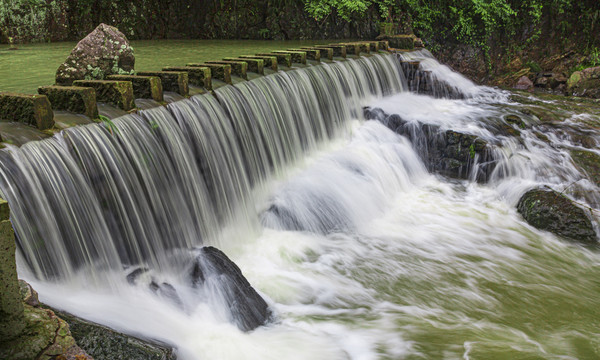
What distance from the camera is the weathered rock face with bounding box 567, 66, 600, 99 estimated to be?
1315cm

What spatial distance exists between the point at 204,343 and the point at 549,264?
4389 millimetres

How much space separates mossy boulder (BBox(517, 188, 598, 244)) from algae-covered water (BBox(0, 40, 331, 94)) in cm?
669

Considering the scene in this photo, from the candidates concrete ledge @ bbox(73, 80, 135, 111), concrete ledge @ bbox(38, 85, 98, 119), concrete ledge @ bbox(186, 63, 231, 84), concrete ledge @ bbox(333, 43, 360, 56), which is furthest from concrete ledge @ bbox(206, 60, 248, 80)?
concrete ledge @ bbox(333, 43, 360, 56)

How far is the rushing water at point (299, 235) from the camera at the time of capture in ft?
13.1

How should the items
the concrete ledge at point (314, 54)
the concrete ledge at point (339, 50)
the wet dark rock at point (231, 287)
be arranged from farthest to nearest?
the concrete ledge at point (339, 50) → the concrete ledge at point (314, 54) → the wet dark rock at point (231, 287)

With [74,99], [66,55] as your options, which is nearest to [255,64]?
[74,99]

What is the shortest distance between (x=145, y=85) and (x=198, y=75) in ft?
3.31

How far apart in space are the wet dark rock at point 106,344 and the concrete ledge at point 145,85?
3401 mm

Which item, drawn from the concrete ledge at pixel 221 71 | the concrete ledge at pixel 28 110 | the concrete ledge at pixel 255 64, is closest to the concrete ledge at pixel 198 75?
the concrete ledge at pixel 221 71

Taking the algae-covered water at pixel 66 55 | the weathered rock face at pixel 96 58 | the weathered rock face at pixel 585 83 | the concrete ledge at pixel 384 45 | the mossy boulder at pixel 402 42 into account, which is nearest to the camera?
the weathered rock face at pixel 96 58

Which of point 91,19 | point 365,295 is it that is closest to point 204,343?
point 365,295

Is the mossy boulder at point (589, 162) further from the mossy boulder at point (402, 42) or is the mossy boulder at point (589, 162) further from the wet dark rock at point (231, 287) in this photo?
the wet dark rock at point (231, 287)

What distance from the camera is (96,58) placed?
5.55 metres

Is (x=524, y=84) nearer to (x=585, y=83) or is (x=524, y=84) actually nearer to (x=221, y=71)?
(x=585, y=83)
